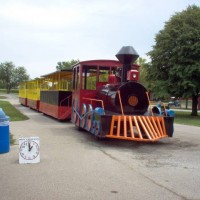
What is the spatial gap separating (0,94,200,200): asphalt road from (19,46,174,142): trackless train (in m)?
0.44

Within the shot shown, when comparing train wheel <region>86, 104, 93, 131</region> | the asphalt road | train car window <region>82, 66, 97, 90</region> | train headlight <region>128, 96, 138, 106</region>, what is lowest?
the asphalt road

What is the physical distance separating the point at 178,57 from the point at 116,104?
15.5 meters

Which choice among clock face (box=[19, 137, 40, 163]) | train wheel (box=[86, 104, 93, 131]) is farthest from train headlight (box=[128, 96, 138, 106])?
clock face (box=[19, 137, 40, 163])

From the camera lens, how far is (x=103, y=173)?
20.6 feet

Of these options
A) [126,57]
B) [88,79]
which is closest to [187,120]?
[88,79]

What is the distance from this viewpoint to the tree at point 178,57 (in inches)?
936

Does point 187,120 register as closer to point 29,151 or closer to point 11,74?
point 29,151

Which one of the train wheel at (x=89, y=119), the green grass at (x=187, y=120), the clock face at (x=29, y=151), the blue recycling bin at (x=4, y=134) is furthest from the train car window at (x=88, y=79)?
the green grass at (x=187, y=120)

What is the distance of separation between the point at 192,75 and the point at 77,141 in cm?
1557

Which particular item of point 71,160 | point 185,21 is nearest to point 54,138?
point 71,160

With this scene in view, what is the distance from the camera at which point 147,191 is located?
525 centimetres

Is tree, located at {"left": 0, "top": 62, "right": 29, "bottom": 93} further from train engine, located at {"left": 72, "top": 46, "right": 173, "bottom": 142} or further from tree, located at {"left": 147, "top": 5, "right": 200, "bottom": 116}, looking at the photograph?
train engine, located at {"left": 72, "top": 46, "right": 173, "bottom": 142}

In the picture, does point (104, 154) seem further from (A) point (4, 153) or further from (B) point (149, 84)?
(B) point (149, 84)

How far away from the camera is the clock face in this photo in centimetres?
698
